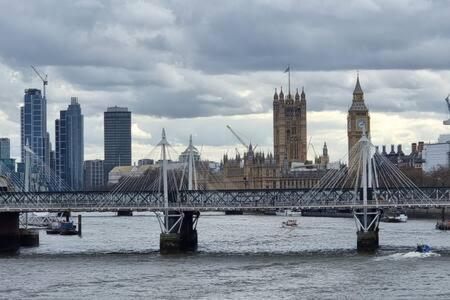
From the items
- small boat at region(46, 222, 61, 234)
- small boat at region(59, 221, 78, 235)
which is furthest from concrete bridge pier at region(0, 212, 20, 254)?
small boat at region(46, 222, 61, 234)

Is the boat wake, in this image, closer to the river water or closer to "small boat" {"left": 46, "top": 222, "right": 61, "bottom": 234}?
the river water

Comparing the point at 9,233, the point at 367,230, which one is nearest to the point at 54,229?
the point at 9,233

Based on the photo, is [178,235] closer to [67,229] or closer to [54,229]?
[67,229]

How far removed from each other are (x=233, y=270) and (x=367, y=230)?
18.7 metres

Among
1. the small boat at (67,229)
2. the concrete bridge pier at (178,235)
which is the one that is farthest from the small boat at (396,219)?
the concrete bridge pier at (178,235)

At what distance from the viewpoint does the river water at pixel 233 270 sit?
74.5 metres

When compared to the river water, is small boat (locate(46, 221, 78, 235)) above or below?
above

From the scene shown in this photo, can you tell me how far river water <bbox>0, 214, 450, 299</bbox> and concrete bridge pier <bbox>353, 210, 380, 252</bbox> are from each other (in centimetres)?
124

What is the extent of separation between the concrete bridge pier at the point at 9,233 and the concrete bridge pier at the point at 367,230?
30277mm

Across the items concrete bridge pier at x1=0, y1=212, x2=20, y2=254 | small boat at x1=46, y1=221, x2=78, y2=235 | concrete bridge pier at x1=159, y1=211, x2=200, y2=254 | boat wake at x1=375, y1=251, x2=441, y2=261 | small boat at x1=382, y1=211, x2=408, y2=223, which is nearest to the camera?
boat wake at x1=375, y1=251, x2=441, y2=261

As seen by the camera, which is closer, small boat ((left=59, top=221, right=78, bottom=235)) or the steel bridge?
the steel bridge

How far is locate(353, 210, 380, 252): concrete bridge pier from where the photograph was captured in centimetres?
10100

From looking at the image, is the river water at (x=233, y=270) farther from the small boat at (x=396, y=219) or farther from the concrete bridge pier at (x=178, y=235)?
the small boat at (x=396, y=219)

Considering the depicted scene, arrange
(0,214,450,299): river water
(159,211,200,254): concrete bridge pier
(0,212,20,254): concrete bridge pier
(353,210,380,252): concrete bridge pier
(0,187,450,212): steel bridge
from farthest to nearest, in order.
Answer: (0,212,20,254): concrete bridge pier
(0,187,450,212): steel bridge
(159,211,200,254): concrete bridge pier
(353,210,380,252): concrete bridge pier
(0,214,450,299): river water
